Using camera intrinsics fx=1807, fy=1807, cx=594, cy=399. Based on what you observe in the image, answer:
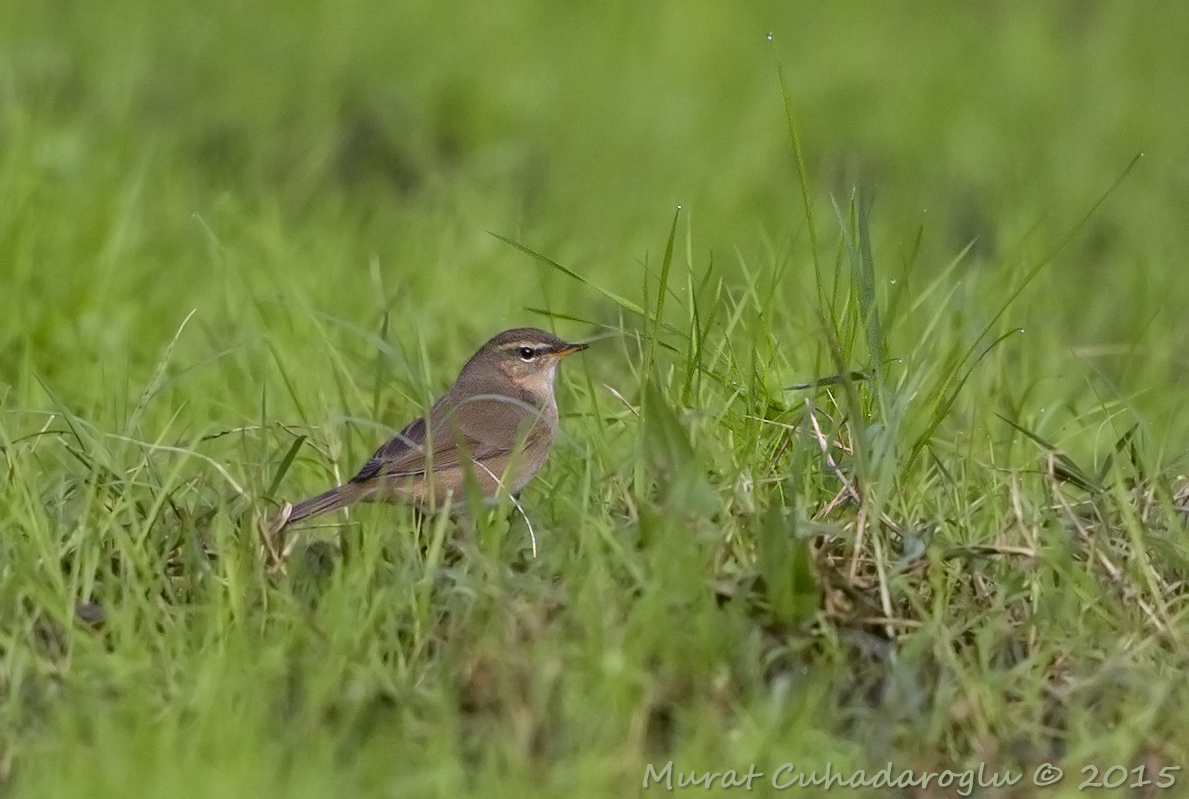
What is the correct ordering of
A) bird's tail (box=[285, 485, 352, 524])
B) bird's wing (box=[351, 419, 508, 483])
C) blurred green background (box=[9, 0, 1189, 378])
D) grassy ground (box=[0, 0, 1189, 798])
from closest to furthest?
grassy ground (box=[0, 0, 1189, 798]), bird's tail (box=[285, 485, 352, 524]), bird's wing (box=[351, 419, 508, 483]), blurred green background (box=[9, 0, 1189, 378])

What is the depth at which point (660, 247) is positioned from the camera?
8.23 meters

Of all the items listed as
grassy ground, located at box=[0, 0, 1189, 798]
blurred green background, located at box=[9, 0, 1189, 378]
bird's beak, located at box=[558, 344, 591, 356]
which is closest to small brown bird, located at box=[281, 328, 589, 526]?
bird's beak, located at box=[558, 344, 591, 356]

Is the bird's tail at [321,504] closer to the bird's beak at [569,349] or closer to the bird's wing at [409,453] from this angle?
the bird's wing at [409,453]

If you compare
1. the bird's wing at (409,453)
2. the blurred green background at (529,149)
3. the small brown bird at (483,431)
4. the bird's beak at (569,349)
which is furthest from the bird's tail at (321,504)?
the blurred green background at (529,149)

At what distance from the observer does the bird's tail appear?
4.61m

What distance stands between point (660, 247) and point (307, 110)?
207 cm

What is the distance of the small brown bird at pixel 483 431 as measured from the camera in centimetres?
489

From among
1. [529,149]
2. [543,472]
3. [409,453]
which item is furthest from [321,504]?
[529,149]

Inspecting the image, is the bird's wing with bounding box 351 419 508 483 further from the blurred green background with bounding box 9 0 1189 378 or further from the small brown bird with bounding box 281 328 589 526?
the blurred green background with bounding box 9 0 1189 378

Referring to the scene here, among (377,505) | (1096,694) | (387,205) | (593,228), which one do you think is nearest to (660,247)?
(593,228)

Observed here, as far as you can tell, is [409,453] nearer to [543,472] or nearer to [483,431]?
[543,472]

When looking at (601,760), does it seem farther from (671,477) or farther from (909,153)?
(909,153)

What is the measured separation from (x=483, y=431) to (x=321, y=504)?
1056 mm

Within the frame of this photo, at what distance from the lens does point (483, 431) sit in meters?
5.70
